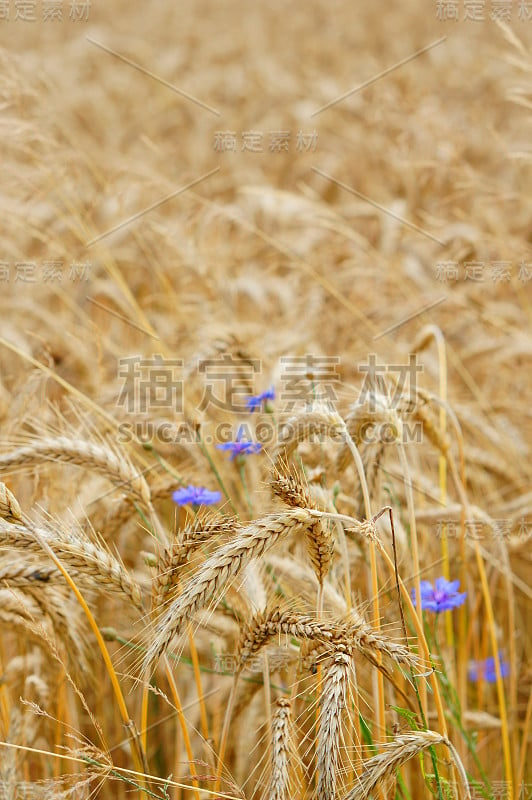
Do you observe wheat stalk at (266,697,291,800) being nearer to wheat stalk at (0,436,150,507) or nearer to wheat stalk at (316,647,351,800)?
wheat stalk at (316,647,351,800)

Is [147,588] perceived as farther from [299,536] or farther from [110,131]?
[110,131]

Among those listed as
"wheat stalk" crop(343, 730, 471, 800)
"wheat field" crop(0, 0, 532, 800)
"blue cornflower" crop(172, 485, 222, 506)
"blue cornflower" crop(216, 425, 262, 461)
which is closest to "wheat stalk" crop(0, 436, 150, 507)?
"wheat field" crop(0, 0, 532, 800)

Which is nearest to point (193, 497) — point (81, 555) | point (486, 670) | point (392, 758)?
point (81, 555)

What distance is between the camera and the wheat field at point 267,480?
52.5 inches

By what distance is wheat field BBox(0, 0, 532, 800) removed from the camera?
1333 millimetres

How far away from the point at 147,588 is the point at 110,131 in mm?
5573

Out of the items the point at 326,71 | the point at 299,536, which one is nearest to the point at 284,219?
the point at 299,536

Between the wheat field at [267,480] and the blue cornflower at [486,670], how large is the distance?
12 millimetres

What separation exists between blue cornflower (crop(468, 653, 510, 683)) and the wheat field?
0.01 m

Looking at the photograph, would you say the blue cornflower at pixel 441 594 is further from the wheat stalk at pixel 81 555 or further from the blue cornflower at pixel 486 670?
the wheat stalk at pixel 81 555

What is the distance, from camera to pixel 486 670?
87.0 inches

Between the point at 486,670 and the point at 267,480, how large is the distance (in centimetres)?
105

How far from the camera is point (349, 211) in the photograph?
426cm

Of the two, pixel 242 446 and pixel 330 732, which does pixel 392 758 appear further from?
pixel 242 446
